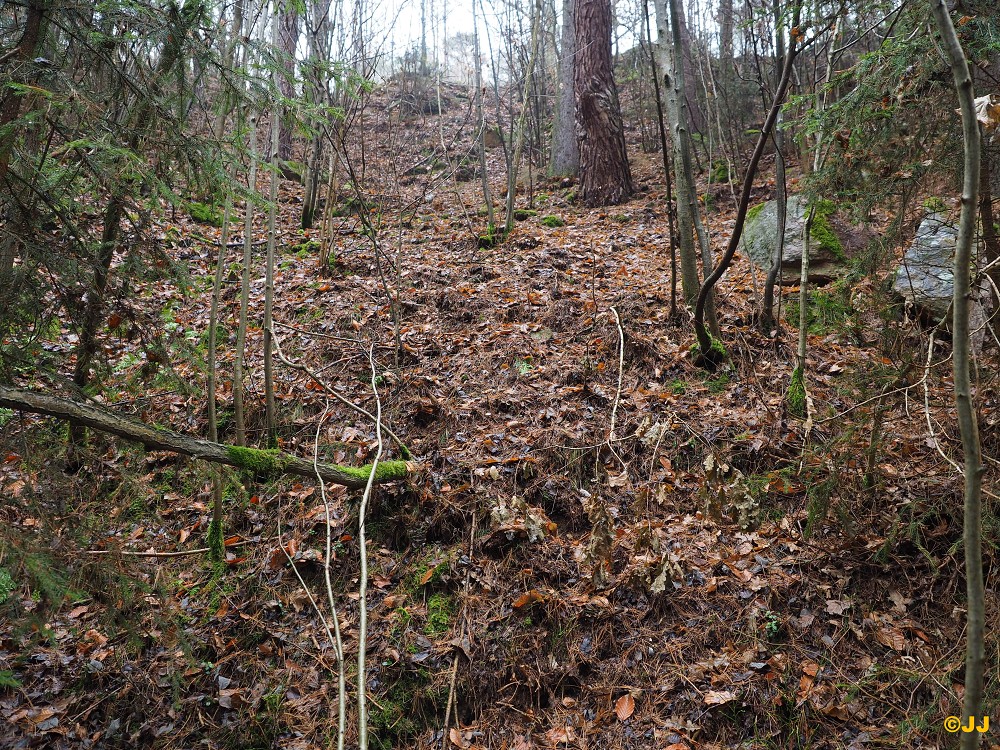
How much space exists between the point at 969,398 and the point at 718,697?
90.9 inches

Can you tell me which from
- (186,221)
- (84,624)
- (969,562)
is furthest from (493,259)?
(969,562)

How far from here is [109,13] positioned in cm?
312

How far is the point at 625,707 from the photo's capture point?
11.1ft

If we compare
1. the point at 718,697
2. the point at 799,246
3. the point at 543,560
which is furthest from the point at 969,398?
the point at 799,246

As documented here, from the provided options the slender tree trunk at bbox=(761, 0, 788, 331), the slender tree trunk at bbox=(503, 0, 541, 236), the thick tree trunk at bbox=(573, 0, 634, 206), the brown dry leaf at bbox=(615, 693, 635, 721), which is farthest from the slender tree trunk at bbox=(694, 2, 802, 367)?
the thick tree trunk at bbox=(573, 0, 634, 206)

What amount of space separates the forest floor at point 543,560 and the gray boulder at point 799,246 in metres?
0.57

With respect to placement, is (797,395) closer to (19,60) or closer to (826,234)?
(826,234)

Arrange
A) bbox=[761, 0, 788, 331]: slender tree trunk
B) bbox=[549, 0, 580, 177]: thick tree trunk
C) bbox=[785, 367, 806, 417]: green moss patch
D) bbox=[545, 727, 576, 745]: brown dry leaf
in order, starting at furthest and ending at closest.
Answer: bbox=[549, 0, 580, 177]: thick tree trunk
bbox=[761, 0, 788, 331]: slender tree trunk
bbox=[785, 367, 806, 417]: green moss patch
bbox=[545, 727, 576, 745]: brown dry leaf

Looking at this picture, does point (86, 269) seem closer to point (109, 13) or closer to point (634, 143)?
point (109, 13)

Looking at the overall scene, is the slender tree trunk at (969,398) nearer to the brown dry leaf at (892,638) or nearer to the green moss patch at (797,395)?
the brown dry leaf at (892,638)

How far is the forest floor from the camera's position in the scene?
125 inches

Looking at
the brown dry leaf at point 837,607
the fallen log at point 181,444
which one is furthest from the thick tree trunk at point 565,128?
the brown dry leaf at point 837,607

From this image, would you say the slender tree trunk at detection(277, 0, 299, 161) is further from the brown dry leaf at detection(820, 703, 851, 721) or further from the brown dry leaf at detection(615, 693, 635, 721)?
the brown dry leaf at detection(820, 703, 851, 721)

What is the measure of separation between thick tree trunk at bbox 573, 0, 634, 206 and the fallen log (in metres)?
7.41
